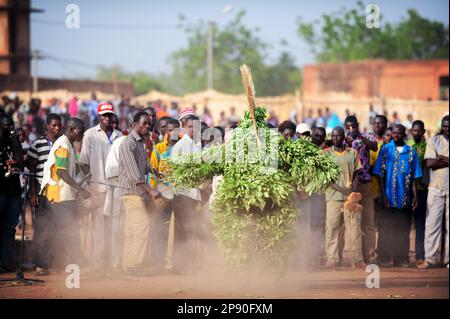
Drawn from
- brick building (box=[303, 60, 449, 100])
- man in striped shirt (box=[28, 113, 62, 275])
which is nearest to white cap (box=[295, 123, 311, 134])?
man in striped shirt (box=[28, 113, 62, 275])

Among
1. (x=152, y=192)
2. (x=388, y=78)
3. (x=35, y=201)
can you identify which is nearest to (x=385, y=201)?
(x=152, y=192)

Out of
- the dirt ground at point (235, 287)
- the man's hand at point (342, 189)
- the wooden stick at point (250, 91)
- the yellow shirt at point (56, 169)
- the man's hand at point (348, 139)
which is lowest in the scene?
the dirt ground at point (235, 287)

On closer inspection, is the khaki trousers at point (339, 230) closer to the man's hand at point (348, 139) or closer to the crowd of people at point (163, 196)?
the crowd of people at point (163, 196)

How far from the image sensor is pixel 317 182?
8.83m

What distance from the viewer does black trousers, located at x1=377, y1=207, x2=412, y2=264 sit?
40.3 feet

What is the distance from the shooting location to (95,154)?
35.6ft

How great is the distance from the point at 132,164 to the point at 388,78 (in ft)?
125

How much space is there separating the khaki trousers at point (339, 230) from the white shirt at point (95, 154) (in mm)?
3298

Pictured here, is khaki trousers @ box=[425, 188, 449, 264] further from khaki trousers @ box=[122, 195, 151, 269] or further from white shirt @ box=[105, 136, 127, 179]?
white shirt @ box=[105, 136, 127, 179]

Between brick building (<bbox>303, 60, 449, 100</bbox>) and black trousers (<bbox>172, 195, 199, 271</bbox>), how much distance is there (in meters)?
35.0

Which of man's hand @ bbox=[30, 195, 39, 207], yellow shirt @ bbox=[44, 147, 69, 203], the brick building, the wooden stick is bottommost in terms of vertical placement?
man's hand @ bbox=[30, 195, 39, 207]

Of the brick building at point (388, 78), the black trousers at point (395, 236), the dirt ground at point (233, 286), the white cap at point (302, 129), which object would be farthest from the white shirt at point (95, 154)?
the brick building at point (388, 78)

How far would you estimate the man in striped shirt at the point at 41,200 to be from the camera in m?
10.4
